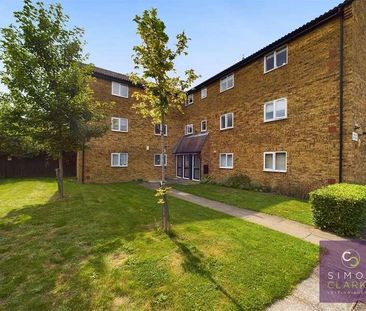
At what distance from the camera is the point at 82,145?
11.6 m

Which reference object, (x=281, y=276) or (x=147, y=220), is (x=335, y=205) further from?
(x=147, y=220)

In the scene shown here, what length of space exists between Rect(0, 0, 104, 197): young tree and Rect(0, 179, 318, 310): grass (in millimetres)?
4171

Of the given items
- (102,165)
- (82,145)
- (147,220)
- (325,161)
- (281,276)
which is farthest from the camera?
(102,165)

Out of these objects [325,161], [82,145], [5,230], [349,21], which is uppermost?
[349,21]

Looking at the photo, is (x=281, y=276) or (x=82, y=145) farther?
(x=82, y=145)

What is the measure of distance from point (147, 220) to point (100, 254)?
2578 millimetres

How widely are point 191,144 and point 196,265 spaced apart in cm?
1646

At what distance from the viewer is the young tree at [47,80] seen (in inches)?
353

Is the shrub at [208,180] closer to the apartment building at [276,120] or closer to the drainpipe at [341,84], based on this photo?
the apartment building at [276,120]

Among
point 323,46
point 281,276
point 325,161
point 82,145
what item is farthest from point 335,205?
point 82,145

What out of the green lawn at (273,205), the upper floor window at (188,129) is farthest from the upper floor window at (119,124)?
the green lawn at (273,205)
